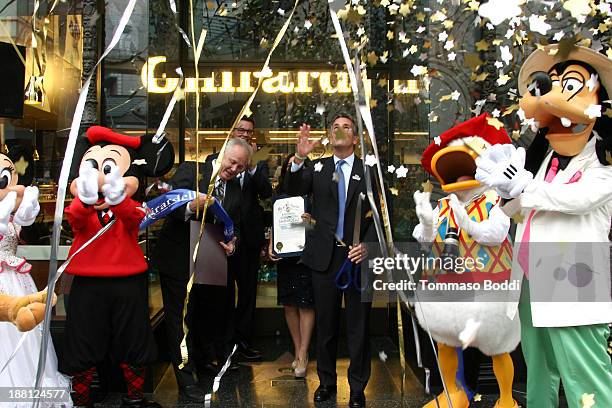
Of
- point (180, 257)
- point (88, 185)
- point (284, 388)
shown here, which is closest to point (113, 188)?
point (88, 185)

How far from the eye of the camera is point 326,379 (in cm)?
413

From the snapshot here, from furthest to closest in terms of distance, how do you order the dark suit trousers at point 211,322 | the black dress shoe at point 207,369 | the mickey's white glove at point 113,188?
the black dress shoe at point 207,369 < the dark suit trousers at point 211,322 < the mickey's white glove at point 113,188

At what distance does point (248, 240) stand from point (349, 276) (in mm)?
1265

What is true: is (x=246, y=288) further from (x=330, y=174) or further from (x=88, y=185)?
(x=88, y=185)

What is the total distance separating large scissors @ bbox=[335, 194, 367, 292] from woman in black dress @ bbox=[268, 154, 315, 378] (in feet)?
2.18

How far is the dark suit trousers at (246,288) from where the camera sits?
201 inches

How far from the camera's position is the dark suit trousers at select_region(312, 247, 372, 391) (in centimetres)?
399

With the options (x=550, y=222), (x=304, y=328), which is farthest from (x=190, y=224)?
(x=550, y=222)

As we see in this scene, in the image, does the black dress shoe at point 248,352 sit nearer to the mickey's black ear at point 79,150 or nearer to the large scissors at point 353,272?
the large scissors at point 353,272

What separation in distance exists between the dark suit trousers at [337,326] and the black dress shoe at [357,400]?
0.04 meters

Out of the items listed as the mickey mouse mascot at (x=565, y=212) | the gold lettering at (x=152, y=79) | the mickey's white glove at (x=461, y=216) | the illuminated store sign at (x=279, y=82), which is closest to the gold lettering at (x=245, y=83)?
the illuminated store sign at (x=279, y=82)

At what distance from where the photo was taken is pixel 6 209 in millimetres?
3334

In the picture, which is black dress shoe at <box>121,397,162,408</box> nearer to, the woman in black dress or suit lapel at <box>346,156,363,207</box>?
the woman in black dress

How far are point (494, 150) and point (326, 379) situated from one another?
2053mm
